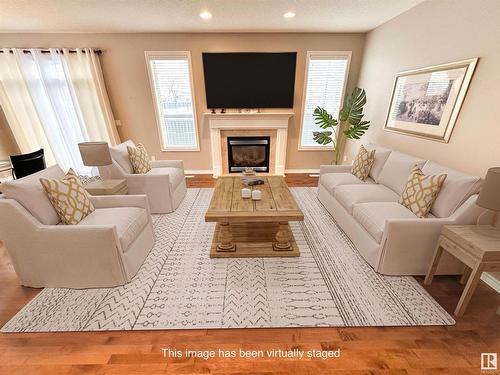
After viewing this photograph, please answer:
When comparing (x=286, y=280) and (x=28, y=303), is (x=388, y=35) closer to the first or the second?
(x=286, y=280)

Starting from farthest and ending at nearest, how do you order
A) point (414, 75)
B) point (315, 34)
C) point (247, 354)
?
point (315, 34)
point (414, 75)
point (247, 354)

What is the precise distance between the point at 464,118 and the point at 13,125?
708 cm

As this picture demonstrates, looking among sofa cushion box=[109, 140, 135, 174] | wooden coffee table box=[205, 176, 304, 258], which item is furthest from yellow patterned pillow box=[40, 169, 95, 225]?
wooden coffee table box=[205, 176, 304, 258]

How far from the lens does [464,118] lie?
88.7 inches

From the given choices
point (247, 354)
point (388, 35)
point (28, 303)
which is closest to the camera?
point (247, 354)

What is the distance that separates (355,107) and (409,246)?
2.89 meters

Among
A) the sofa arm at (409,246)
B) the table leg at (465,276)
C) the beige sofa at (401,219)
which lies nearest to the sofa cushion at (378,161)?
the beige sofa at (401,219)

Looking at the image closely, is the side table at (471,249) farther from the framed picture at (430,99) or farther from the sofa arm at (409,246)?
the framed picture at (430,99)

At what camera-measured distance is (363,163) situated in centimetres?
309

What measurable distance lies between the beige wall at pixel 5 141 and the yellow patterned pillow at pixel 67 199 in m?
3.77

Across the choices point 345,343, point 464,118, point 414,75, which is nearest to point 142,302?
point 345,343

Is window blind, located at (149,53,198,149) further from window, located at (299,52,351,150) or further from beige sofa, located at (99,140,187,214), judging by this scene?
window, located at (299,52,351,150)

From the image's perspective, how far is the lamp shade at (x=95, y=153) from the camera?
2592 mm

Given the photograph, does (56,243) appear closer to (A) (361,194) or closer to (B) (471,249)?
(A) (361,194)
